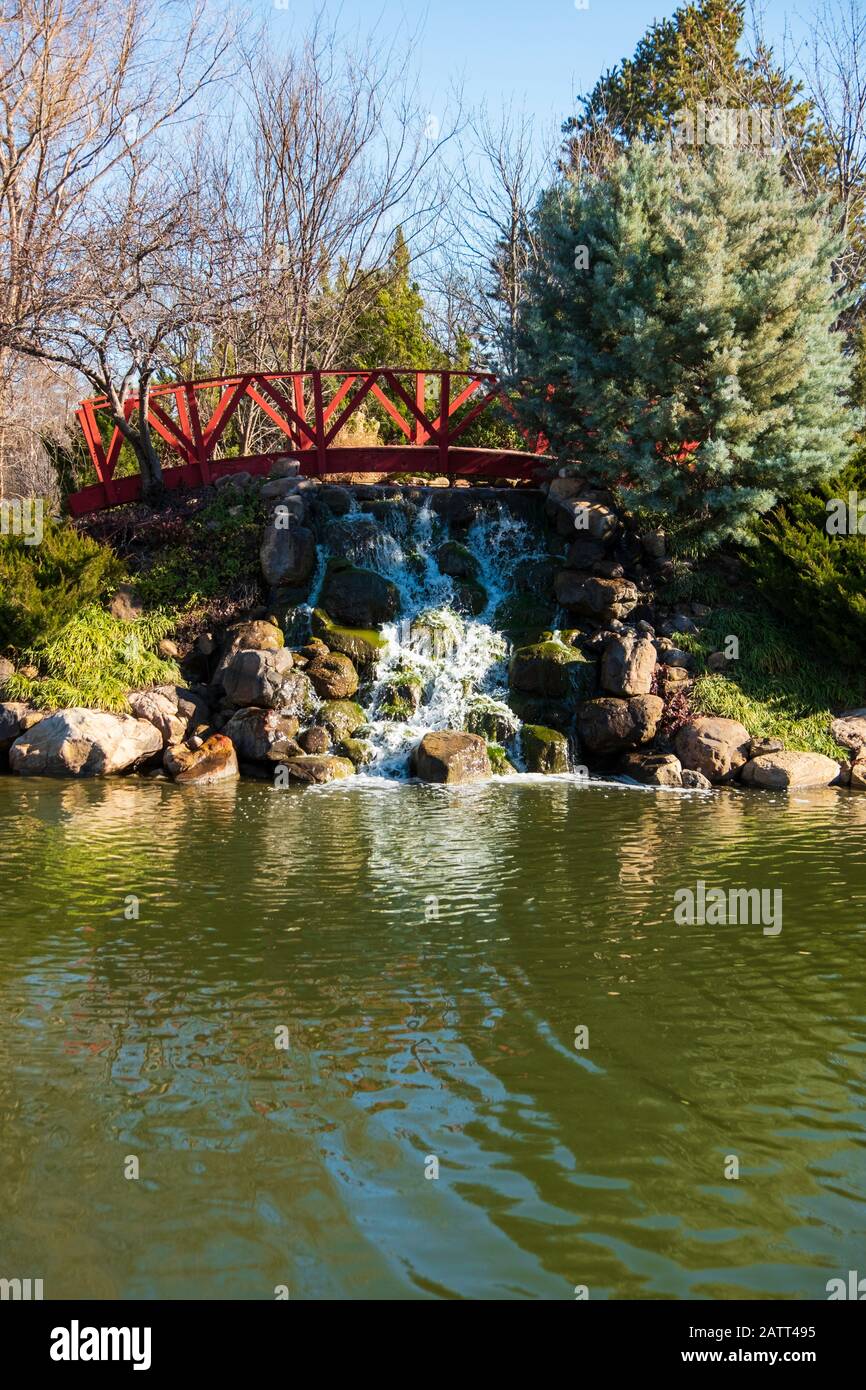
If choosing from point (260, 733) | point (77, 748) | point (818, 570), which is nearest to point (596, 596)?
point (818, 570)

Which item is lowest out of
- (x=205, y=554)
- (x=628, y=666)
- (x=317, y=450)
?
(x=628, y=666)

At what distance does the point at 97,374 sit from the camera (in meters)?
18.0

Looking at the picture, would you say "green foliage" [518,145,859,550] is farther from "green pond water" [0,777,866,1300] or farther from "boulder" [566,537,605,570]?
"green pond water" [0,777,866,1300]

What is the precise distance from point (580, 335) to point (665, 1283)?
609 inches

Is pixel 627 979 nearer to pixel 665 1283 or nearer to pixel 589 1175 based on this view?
pixel 589 1175

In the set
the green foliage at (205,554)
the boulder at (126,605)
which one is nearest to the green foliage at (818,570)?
the green foliage at (205,554)

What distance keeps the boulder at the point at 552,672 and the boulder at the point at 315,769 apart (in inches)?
115

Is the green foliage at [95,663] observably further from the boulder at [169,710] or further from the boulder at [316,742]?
the boulder at [316,742]

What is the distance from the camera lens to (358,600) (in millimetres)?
15852

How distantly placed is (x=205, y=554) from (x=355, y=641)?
3.25 meters

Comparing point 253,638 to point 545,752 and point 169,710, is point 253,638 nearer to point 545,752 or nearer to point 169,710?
point 169,710

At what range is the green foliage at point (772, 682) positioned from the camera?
47.0 ft

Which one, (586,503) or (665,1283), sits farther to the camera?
(586,503)
